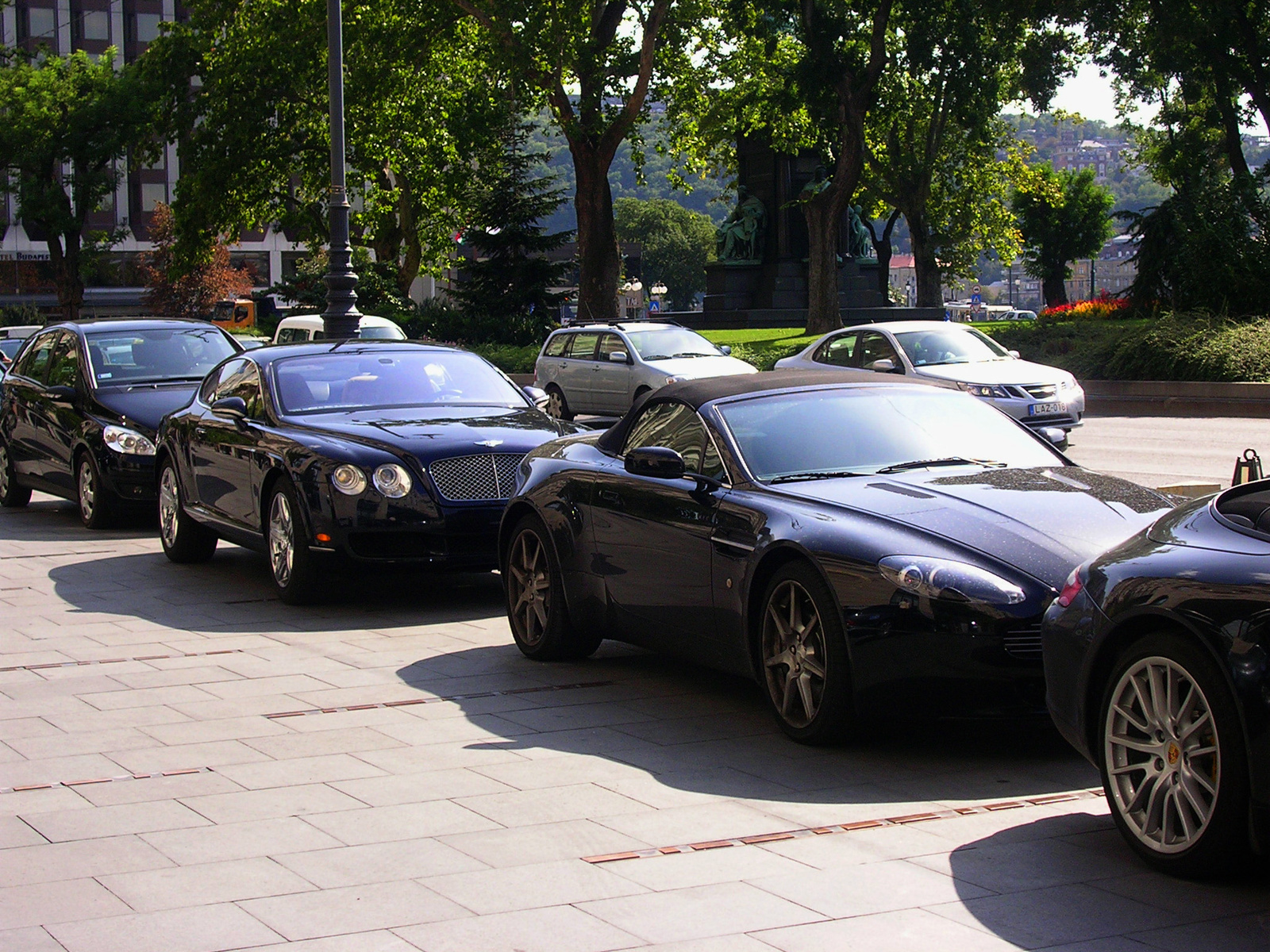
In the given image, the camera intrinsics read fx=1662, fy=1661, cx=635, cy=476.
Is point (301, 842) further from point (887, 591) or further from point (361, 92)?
point (361, 92)

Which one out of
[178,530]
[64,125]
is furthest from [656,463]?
[64,125]

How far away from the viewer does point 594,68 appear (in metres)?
35.4

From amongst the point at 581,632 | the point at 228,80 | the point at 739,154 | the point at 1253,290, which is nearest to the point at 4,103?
the point at 228,80

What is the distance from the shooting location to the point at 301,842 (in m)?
5.12

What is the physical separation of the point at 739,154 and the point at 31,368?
38537 mm

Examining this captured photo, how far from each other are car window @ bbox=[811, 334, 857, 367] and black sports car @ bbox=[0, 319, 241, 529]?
8.28 m

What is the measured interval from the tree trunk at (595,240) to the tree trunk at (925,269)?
2692 centimetres

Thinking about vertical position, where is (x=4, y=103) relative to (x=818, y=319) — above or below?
above

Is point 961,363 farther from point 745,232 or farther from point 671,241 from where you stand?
point 671,241

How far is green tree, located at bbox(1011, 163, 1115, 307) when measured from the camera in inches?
3137

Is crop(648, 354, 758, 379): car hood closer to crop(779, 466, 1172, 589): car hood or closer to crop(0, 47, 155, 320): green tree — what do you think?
crop(779, 466, 1172, 589): car hood

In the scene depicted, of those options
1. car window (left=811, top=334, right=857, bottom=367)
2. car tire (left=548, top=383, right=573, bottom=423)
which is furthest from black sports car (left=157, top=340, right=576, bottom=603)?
car tire (left=548, top=383, right=573, bottom=423)

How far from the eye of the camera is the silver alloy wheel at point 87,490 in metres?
14.2

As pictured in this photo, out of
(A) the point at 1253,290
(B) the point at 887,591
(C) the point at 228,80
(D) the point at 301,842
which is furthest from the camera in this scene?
(C) the point at 228,80
